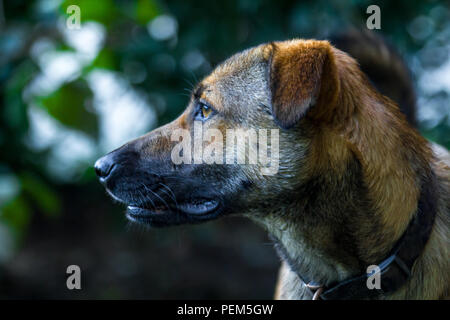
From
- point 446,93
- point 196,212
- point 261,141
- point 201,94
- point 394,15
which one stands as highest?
point 394,15

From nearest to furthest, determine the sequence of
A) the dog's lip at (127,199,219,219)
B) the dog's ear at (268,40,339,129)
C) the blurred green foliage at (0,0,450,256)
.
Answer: the dog's ear at (268,40,339,129), the dog's lip at (127,199,219,219), the blurred green foliage at (0,0,450,256)

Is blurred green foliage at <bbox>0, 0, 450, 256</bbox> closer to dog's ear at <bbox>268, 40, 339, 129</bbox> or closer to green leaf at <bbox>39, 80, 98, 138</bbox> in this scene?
green leaf at <bbox>39, 80, 98, 138</bbox>

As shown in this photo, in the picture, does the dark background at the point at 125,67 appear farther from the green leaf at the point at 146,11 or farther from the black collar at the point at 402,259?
the black collar at the point at 402,259

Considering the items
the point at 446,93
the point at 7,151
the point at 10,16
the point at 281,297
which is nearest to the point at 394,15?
the point at 446,93

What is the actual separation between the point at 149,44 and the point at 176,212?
89.2 inches

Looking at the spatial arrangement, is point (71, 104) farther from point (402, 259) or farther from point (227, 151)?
Answer: point (402, 259)

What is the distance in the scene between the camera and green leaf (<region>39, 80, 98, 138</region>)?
14.5 ft

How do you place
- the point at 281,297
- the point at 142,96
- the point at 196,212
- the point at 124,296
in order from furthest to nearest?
the point at 124,296 < the point at 142,96 < the point at 281,297 < the point at 196,212

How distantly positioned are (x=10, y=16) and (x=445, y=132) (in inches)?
162

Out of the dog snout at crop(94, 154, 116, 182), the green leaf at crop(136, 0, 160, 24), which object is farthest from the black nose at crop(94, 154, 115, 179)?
the green leaf at crop(136, 0, 160, 24)

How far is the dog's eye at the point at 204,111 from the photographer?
2590mm

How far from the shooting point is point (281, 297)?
2.83 m

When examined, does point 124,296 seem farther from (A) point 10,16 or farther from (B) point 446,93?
(B) point 446,93

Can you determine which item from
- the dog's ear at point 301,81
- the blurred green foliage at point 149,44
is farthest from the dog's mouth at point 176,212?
the blurred green foliage at point 149,44
